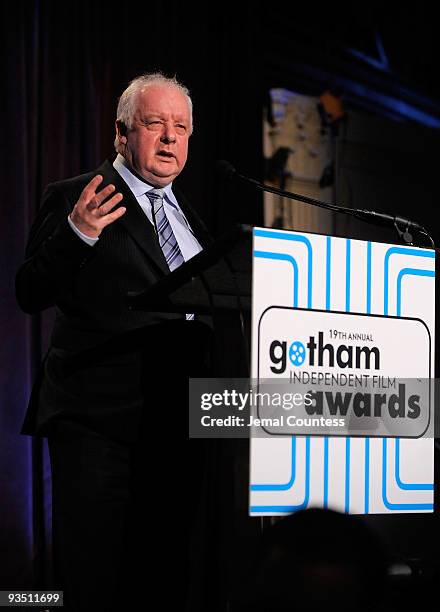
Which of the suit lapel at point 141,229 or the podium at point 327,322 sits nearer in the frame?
the podium at point 327,322

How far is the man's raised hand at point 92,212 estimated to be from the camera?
5.26 ft

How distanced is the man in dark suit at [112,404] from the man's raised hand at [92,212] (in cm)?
16

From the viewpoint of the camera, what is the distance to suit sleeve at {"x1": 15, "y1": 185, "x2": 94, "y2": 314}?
1.67 m

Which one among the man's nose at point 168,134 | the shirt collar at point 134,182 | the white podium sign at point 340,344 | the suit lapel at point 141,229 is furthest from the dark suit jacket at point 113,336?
the white podium sign at point 340,344

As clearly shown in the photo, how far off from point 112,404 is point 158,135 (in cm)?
66

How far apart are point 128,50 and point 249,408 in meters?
2.20

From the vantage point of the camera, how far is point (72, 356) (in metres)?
1.84

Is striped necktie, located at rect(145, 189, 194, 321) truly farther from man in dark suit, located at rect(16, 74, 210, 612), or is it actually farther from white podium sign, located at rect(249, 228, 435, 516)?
white podium sign, located at rect(249, 228, 435, 516)

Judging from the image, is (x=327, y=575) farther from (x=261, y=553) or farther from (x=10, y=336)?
(x=10, y=336)

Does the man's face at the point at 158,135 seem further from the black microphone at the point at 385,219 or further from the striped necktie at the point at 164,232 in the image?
the black microphone at the point at 385,219

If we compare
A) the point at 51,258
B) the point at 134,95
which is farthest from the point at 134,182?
the point at 51,258

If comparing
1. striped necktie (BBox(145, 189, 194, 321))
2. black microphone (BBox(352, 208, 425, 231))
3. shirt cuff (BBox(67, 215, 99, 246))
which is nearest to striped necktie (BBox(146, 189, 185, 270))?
striped necktie (BBox(145, 189, 194, 321))

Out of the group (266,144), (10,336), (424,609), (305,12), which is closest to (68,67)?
(10,336)

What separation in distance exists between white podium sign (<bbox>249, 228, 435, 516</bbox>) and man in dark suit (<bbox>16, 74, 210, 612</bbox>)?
42 cm
